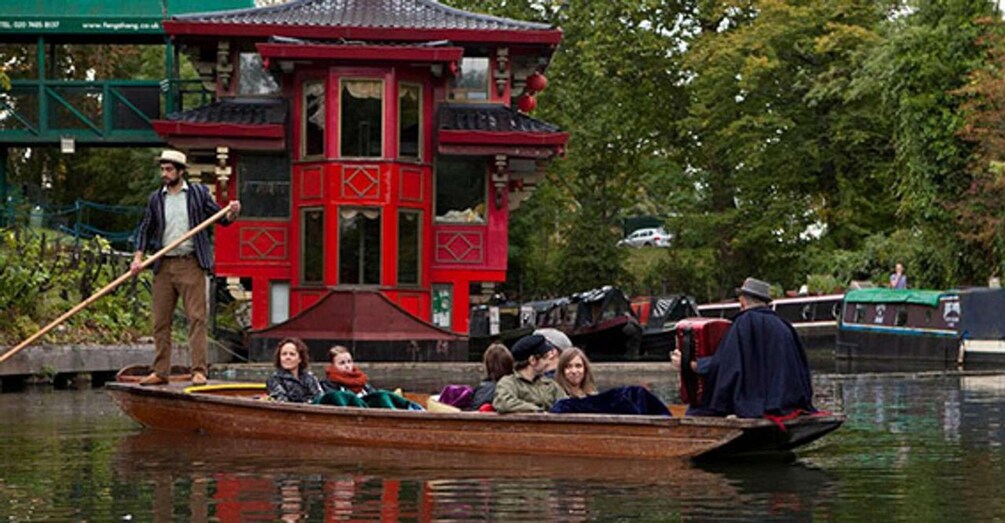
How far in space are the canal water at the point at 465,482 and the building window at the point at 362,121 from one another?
13.9 metres

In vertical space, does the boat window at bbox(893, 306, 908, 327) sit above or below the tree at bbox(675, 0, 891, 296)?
below

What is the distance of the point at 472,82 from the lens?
3350cm

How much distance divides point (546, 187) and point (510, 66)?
23.4 metres

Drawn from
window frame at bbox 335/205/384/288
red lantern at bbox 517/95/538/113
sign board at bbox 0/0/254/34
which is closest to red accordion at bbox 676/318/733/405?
window frame at bbox 335/205/384/288

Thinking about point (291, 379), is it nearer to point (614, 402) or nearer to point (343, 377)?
point (343, 377)

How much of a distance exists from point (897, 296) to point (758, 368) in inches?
1047

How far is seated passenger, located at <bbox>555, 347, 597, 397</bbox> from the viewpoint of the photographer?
50.5ft

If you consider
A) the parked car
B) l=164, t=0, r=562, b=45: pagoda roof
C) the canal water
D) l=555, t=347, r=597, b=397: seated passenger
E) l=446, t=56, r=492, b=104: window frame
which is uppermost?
l=164, t=0, r=562, b=45: pagoda roof

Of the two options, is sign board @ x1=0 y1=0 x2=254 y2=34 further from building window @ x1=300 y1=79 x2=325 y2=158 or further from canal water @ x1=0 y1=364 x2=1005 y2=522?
canal water @ x1=0 y1=364 x2=1005 y2=522

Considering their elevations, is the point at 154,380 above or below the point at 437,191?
below

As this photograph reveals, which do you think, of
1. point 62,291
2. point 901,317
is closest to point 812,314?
point 901,317

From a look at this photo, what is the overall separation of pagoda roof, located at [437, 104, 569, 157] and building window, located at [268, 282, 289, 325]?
3.71 m

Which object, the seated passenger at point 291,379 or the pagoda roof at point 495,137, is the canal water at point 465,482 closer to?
the seated passenger at point 291,379

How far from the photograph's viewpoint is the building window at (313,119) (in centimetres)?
3182
